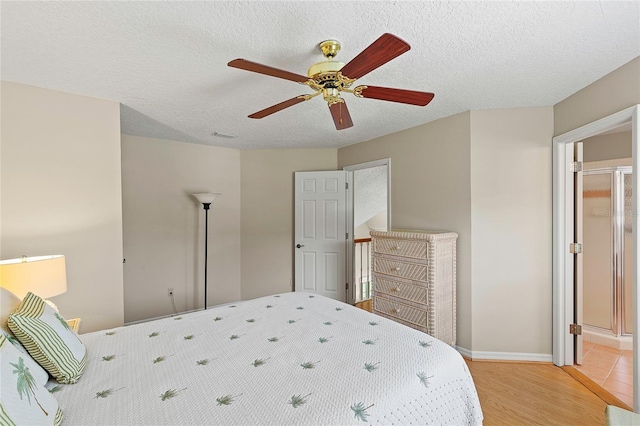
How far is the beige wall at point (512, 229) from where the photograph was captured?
2740 mm

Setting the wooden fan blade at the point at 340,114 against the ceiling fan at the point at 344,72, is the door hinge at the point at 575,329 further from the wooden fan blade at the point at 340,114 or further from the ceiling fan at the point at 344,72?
the wooden fan blade at the point at 340,114

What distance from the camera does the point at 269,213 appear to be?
452 centimetres

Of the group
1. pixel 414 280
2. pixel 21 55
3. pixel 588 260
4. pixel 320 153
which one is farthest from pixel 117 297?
pixel 588 260

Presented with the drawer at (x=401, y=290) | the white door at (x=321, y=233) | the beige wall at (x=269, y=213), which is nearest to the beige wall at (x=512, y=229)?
the drawer at (x=401, y=290)

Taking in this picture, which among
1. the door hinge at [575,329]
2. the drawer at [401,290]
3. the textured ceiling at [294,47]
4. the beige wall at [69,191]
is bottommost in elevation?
the door hinge at [575,329]

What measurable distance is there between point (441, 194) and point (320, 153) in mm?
1994

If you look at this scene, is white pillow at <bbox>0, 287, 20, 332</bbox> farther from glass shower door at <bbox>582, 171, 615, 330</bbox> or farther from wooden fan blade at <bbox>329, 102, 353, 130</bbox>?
glass shower door at <bbox>582, 171, 615, 330</bbox>

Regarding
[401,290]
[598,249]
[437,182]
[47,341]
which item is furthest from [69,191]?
[598,249]

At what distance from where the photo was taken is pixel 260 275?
4.47m

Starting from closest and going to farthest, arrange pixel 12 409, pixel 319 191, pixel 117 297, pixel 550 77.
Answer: pixel 12 409 < pixel 550 77 < pixel 117 297 < pixel 319 191

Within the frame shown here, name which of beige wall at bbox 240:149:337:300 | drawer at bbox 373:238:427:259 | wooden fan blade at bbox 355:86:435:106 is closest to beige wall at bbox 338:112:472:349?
drawer at bbox 373:238:427:259

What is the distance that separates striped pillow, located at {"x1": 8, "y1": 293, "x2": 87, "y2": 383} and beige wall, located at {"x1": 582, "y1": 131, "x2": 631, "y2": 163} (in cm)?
459

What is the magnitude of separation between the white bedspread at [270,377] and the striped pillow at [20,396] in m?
0.10

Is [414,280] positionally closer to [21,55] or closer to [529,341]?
[529,341]
